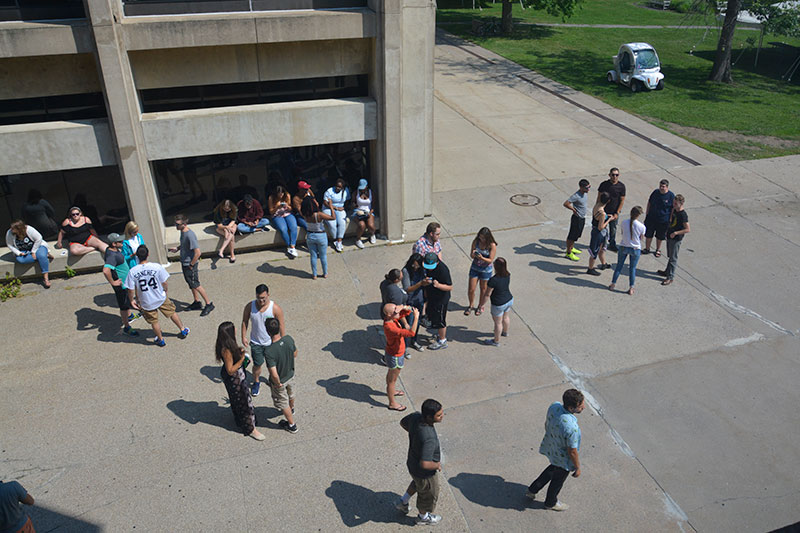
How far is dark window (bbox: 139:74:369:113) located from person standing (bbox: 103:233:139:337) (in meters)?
3.05

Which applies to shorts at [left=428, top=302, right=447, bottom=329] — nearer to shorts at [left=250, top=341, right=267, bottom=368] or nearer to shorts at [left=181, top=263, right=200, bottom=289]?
shorts at [left=250, top=341, right=267, bottom=368]

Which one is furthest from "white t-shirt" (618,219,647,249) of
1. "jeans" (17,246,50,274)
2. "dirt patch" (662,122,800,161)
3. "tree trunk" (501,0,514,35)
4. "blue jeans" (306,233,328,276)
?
"tree trunk" (501,0,514,35)

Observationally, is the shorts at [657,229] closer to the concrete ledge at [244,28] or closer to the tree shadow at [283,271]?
the concrete ledge at [244,28]

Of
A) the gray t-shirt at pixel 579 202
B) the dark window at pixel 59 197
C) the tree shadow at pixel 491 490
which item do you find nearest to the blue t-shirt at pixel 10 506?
the tree shadow at pixel 491 490

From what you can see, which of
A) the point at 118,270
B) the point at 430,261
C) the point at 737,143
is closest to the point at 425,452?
the point at 430,261

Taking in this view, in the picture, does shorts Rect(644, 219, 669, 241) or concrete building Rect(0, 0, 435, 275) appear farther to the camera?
shorts Rect(644, 219, 669, 241)

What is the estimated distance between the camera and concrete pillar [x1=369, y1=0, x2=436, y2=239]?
11195 millimetres

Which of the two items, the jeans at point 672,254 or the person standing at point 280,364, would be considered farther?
the jeans at point 672,254

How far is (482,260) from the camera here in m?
9.77

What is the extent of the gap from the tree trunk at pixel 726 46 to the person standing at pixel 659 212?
14756 millimetres

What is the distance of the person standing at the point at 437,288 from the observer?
29.2 feet

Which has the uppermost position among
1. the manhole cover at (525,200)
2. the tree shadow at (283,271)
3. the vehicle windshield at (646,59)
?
the vehicle windshield at (646,59)

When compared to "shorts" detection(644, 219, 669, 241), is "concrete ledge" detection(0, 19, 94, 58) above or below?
above

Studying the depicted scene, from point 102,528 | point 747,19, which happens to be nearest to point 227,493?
point 102,528
